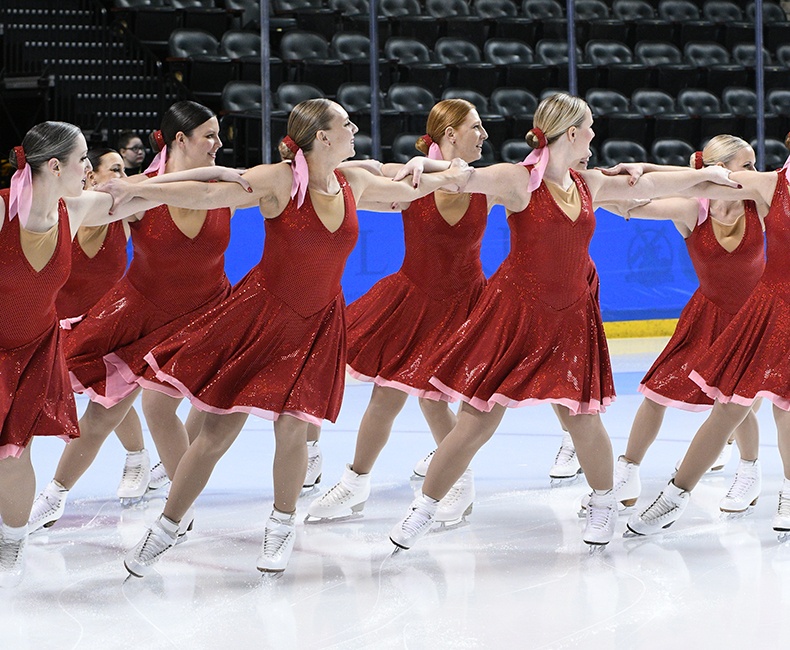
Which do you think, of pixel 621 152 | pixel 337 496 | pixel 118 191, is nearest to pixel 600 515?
pixel 337 496

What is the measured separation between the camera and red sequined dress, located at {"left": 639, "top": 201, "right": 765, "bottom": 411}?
4.17 metres

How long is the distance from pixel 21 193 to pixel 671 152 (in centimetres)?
761

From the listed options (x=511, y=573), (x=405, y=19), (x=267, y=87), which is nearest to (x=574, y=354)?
(x=511, y=573)

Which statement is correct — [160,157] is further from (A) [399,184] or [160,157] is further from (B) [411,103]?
(B) [411,103]

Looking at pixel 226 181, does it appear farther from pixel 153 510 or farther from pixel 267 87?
pixel 267 87

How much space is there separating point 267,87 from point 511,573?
14.4ft

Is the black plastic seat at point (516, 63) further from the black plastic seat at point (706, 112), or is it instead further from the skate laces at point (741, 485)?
the skate laces at point (741, 485)

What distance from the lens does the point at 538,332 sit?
366 cm

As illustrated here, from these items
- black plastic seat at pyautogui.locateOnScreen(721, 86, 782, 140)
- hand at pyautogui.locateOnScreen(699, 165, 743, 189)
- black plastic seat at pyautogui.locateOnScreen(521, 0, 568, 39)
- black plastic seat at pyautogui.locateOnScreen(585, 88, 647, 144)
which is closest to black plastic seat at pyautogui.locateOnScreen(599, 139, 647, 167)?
black plastic seat at pyautogui.locateOnScreen(585, 88, 647, 144)

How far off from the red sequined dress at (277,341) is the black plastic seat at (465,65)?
22.1 ft

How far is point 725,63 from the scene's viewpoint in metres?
11.0

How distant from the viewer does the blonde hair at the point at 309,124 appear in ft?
11.5

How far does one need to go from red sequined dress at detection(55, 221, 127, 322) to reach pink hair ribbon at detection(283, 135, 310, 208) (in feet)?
3.34

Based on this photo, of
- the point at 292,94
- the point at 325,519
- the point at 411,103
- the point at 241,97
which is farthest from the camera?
the point at 411,103
